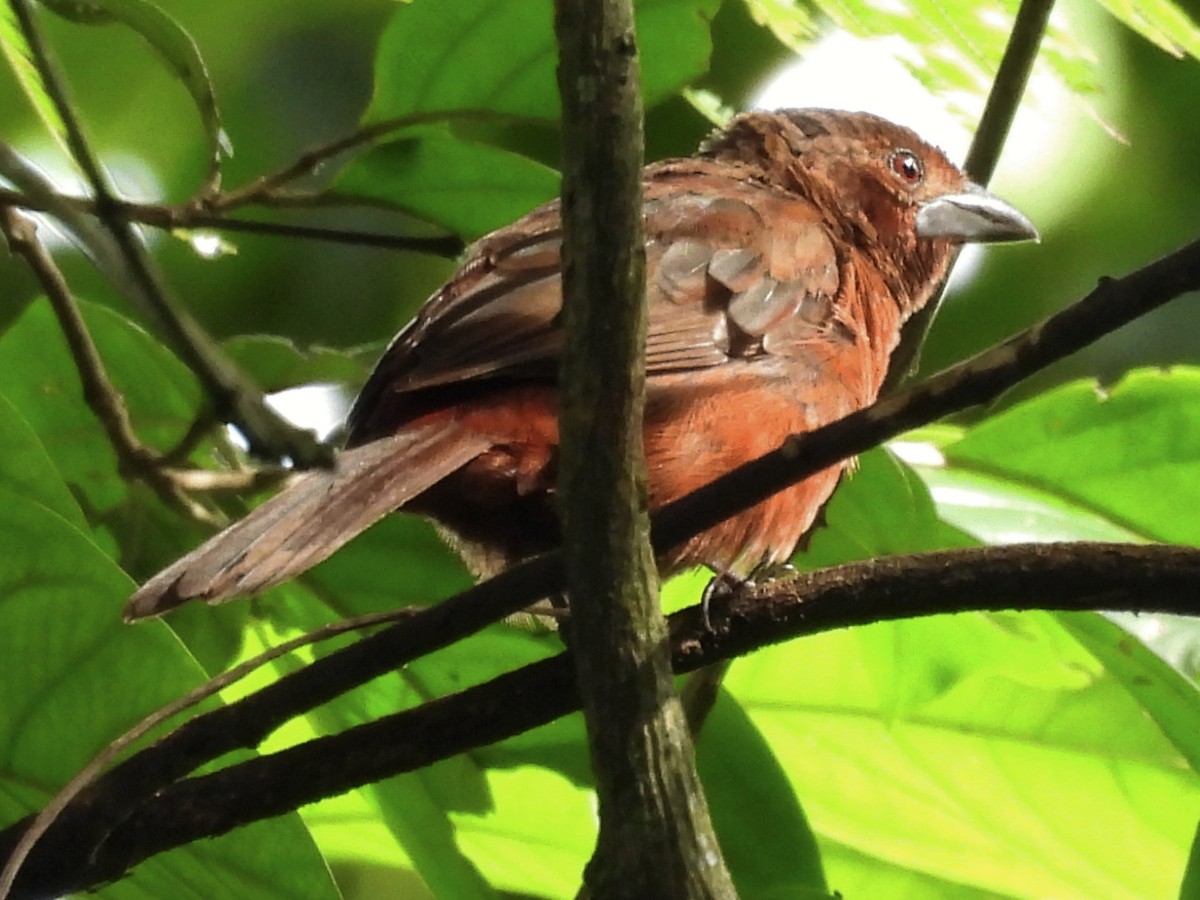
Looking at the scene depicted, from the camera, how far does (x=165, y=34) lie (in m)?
2.53

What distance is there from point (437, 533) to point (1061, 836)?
47.0 inches

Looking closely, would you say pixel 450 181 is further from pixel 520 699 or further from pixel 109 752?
pixel 109 752

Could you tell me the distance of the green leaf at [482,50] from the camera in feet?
8.64

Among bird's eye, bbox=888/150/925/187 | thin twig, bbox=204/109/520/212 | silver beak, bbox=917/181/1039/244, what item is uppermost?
bird's eye, bbox=888/150/925/187

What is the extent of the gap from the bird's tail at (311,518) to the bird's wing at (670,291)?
0.13m

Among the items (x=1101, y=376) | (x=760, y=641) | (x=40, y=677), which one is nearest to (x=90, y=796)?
(x=40, y=677)

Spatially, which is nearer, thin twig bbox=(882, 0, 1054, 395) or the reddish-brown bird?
the reddish-brown bird

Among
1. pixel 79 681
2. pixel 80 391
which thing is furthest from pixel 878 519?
pixel 80 391

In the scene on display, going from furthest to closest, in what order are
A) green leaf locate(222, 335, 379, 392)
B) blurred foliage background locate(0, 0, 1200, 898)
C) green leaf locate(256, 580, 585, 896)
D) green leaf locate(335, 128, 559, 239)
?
green leaf locate(222, 335, 379, 392), green leaf locate(335, 128, 559, 239), green leaf locate(256, 580, 585, 896), blurred foliage background locate(0, 0, 1200, 898)

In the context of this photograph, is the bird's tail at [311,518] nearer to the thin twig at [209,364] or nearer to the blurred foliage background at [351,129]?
the thin twig at [209,364]

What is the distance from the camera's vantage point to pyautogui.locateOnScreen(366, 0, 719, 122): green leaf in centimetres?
263

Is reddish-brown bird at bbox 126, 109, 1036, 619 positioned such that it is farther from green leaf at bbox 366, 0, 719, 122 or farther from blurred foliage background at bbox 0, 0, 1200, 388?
blurred foliage background at bbox 0, 0, 1200, 388

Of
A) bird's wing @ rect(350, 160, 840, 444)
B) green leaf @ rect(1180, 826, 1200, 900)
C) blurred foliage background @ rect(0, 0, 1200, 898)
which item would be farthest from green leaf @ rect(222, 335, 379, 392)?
green leaf @ rect(1180, 826, 1200, 900)

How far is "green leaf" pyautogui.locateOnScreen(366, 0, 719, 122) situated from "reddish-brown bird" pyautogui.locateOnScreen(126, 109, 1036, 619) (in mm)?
309
